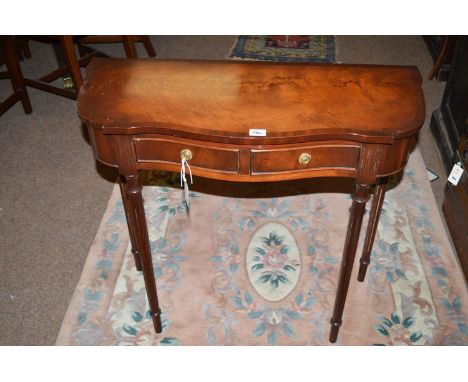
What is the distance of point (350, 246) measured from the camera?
1919 millimetres

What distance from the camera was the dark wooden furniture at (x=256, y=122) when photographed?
1656mm

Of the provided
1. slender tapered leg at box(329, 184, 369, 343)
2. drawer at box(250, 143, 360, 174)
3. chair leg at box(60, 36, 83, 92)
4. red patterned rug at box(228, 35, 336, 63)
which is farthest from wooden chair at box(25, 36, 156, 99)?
slender tapered leg at box(329, 184, 369, 343)

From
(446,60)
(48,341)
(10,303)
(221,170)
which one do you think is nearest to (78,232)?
(10,303)

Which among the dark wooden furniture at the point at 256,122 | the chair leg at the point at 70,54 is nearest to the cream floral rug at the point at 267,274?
the dark wooden furniture at the point at 256,122

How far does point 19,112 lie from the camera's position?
3799 mm

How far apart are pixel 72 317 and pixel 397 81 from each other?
1.75 m

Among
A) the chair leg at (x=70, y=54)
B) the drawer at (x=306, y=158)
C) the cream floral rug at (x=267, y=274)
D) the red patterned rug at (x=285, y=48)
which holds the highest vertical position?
the drawer at (x=306, y=158)

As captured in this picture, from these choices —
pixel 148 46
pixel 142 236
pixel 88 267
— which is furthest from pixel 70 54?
pixel 142 236

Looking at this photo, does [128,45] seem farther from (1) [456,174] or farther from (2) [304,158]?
(2) [304,158]

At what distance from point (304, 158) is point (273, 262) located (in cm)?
101

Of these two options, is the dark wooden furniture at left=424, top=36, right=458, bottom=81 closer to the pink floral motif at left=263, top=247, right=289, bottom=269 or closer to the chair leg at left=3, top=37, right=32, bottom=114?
the pink floral motif at left=263, top=247, right=289, bottom=269

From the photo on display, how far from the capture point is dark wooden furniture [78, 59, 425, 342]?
1656 millimetres

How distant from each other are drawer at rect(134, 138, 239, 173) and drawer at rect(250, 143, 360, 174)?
0.08 m

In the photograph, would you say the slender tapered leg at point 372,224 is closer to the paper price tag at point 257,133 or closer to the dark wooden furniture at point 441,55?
the paper price tag at point 257,133
